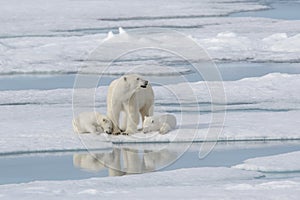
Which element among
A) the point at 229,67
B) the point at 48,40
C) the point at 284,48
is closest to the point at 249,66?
the point at 229,67

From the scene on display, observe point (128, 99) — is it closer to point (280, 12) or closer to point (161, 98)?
point (161, 98)

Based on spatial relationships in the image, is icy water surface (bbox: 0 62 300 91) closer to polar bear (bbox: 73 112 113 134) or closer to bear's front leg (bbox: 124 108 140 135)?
polar bear (bbox: 73 112 113 134)

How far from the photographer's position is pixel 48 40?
16375mm

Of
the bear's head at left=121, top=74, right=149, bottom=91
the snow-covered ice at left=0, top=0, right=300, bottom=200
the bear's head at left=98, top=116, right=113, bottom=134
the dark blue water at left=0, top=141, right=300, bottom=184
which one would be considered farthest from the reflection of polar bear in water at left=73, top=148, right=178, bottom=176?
the bear's head at left=121, top=74, right=149, bottom=91

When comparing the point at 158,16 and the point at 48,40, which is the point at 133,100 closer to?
the point at 48,40

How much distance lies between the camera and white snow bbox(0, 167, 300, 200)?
226 inches

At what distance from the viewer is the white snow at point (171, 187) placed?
5750 millimetres

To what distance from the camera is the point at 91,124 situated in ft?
25.7

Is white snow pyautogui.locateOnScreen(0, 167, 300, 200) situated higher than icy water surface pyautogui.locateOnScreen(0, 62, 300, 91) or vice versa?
icy water surface pyautogui.locateOnScreen(0, 62, 300, 91)

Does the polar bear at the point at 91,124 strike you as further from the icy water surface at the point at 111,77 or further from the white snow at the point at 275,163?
the icy water surface at the point at 111,77

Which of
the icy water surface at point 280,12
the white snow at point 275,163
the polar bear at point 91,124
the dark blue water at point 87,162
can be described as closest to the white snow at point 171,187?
the white snow at point 275,163

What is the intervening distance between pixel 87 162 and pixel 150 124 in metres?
0.82

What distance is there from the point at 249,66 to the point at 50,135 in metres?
5.96

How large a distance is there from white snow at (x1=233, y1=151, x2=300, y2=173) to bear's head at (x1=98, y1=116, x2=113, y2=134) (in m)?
1.30
